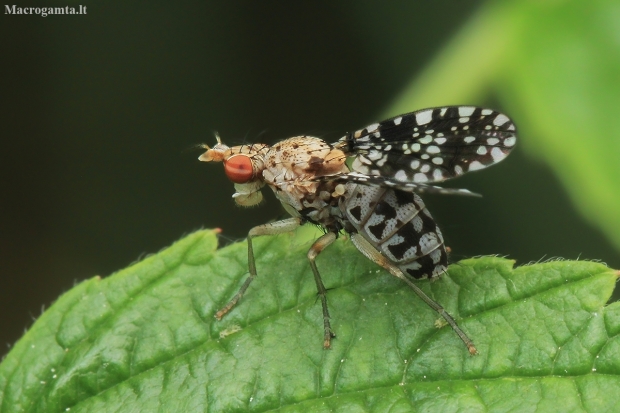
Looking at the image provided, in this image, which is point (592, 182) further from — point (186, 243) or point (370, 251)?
point (186, 243)

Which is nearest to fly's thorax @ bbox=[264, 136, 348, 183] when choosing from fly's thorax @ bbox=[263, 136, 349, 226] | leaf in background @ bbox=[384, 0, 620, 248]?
fly's thorax @ bbox=[263, 136, 349, 226]

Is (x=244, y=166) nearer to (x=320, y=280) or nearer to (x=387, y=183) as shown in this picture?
(x=320, y=280)

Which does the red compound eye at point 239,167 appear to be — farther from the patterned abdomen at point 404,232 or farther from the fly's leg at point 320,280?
the patterned abdomen at point 404,232

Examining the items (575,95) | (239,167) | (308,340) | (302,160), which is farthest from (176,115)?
(308,340)

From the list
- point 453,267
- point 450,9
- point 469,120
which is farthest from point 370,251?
point 450,9

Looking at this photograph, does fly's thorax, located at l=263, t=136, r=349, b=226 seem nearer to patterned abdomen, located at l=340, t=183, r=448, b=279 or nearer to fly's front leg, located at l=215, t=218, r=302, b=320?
fly's front leg, located at l=215, t=218, r=302, b=320

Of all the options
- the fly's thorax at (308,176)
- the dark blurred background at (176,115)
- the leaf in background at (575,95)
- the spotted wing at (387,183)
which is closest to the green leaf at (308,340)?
the fly's thorax at (308,176)
